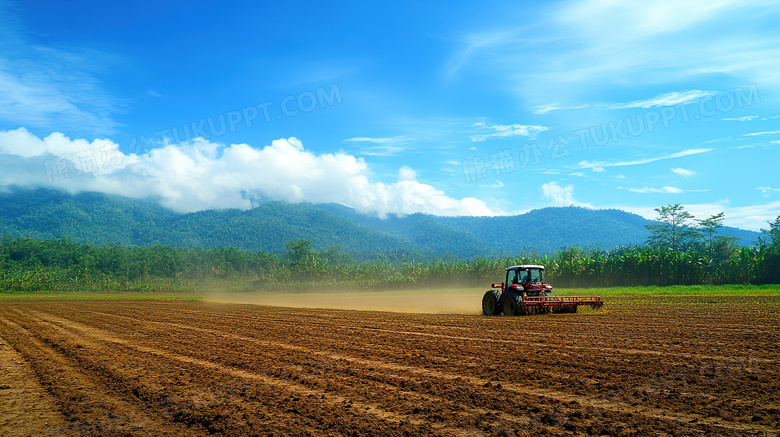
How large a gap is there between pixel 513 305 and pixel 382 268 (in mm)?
64524

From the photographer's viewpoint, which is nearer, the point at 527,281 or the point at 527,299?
the point at 527,299

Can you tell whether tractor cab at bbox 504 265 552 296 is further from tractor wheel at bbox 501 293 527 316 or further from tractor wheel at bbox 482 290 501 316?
tractor wheel at bbox 482 290 501 316

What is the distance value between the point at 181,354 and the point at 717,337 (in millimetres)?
13416

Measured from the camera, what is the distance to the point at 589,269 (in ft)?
190

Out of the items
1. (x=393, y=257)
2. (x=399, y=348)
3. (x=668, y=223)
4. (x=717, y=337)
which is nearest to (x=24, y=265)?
(x=393, y=257)

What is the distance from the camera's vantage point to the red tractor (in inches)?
720

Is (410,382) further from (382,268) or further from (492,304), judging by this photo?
(382,268)

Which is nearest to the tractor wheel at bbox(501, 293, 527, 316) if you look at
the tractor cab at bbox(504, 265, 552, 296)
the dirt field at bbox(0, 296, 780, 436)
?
the tractor cab at bbox(504, 265, 552, 296)

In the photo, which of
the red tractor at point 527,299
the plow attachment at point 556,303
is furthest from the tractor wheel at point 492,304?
the plow attachment at point 556,303

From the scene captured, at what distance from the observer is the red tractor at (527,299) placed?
18.3 meters

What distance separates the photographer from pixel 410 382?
26.6 feet

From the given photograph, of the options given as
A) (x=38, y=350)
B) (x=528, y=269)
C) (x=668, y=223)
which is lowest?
(x=38, y=350)

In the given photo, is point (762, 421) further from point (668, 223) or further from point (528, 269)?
point (668, 223)

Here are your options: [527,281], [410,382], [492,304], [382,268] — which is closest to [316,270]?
[382,268]
